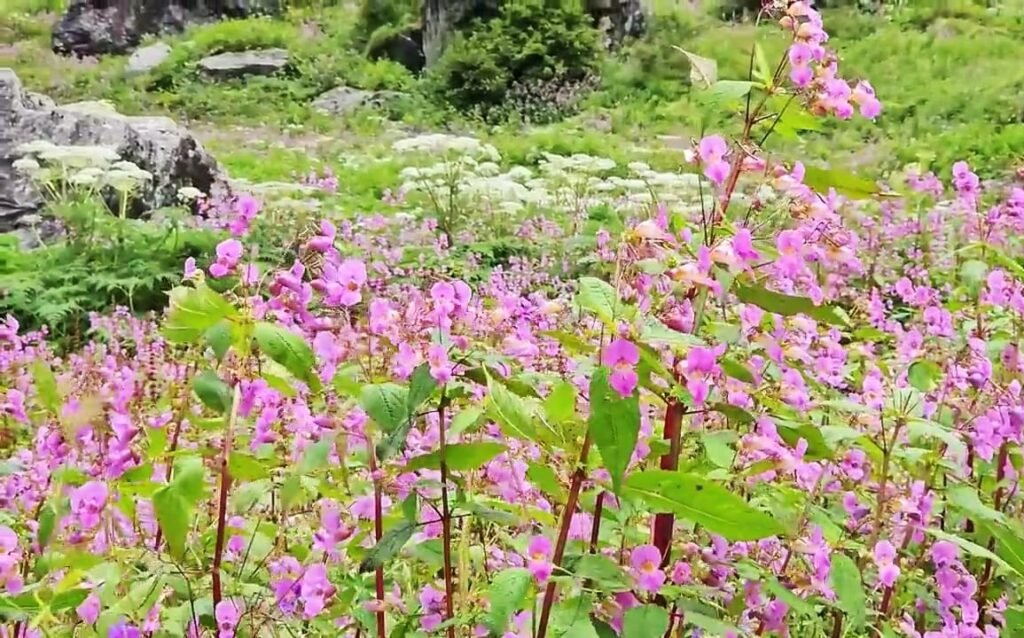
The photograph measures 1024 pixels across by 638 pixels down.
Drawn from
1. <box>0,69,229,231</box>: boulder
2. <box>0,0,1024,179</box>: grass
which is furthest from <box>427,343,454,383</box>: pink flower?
<box>0,0,1024,179</box>: grass

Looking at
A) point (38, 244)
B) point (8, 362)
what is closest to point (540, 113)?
point (38, 244)

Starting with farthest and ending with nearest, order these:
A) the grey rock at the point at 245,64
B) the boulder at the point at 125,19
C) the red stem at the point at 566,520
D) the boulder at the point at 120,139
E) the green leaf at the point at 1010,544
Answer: the boulder at the point at 125,19 → the grey rock at the point at 245,64 → the boulder at the point at 120,139 → the green leaf at the point at 1010,544 → the red stem at the point at 566,520

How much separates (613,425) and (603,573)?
15 centimetres

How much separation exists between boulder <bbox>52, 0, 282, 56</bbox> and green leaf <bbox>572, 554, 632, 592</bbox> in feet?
50.3

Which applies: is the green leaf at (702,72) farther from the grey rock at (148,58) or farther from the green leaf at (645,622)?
the grey rock at (148,58)

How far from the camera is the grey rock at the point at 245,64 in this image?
12.9 m

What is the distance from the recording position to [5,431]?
7.59 ft

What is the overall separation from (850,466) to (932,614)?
39 centimetres

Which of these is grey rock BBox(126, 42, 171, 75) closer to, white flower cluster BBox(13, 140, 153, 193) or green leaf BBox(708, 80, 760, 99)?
white flower cluster BBox(13, 140, 153, 193)

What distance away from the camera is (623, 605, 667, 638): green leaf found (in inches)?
32.0

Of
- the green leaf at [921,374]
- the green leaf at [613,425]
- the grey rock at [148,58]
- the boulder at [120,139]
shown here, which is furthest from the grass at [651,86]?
the green leaf at [613,425]

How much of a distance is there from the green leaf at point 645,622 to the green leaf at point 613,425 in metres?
0.13

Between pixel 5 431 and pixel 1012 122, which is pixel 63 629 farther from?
pixel 1012 122

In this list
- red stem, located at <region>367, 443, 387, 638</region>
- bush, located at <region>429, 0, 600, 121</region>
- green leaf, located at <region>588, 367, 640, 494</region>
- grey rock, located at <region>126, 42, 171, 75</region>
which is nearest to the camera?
green leaf, located at <region>588, 367, 640, 494</region>
